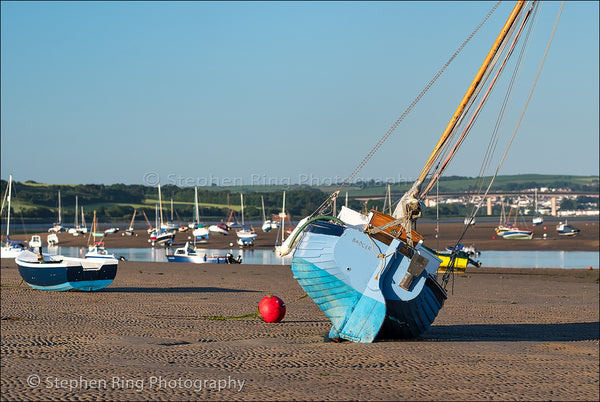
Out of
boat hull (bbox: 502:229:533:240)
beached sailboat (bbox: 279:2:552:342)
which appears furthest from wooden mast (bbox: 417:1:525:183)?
boat hull (bbox: 502:229:533:240)

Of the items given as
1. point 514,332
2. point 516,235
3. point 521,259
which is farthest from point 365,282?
point 516,235

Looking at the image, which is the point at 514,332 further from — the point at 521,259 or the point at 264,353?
the point at 521,259

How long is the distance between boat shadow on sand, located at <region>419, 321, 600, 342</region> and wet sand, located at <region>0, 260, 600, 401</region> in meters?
0.03

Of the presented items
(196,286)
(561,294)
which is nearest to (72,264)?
(196,286)

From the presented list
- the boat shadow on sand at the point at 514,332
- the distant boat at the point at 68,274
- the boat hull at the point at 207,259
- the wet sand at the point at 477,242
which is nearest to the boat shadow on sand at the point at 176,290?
the distant boat at the point at 68,274

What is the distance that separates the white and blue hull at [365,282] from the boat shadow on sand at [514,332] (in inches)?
45.4

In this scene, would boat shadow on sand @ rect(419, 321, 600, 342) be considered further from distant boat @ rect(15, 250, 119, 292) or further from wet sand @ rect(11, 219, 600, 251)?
wet sand @ rect(11, 219, 600, 251)

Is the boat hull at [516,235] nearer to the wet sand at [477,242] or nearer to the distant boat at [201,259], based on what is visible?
the wet sand at [477,242]

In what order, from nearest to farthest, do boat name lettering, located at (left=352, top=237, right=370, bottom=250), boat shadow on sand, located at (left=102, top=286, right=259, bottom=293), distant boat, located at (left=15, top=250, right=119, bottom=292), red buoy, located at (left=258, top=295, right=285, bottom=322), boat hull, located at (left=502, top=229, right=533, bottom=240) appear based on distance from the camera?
boat name lettering, located at (left=352, top=237, right=370, bottom=250) < red buoy, located at (left=258, top=295, right=285, bottom=322) < distant boat, located at (left=15, top=250, right=119, bottom=292) < boat shadow on sand, located at (left=102, top=286, right=259, bottom=293) < boat hull, located at (left=502, top=229, right=533, bottom=240)

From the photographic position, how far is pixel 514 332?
2011 centimetres

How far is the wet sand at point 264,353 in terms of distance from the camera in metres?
11.4

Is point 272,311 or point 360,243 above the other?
point 360,243

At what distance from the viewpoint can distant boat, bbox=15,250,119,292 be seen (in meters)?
27.7

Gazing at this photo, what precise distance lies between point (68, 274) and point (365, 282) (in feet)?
48.2
